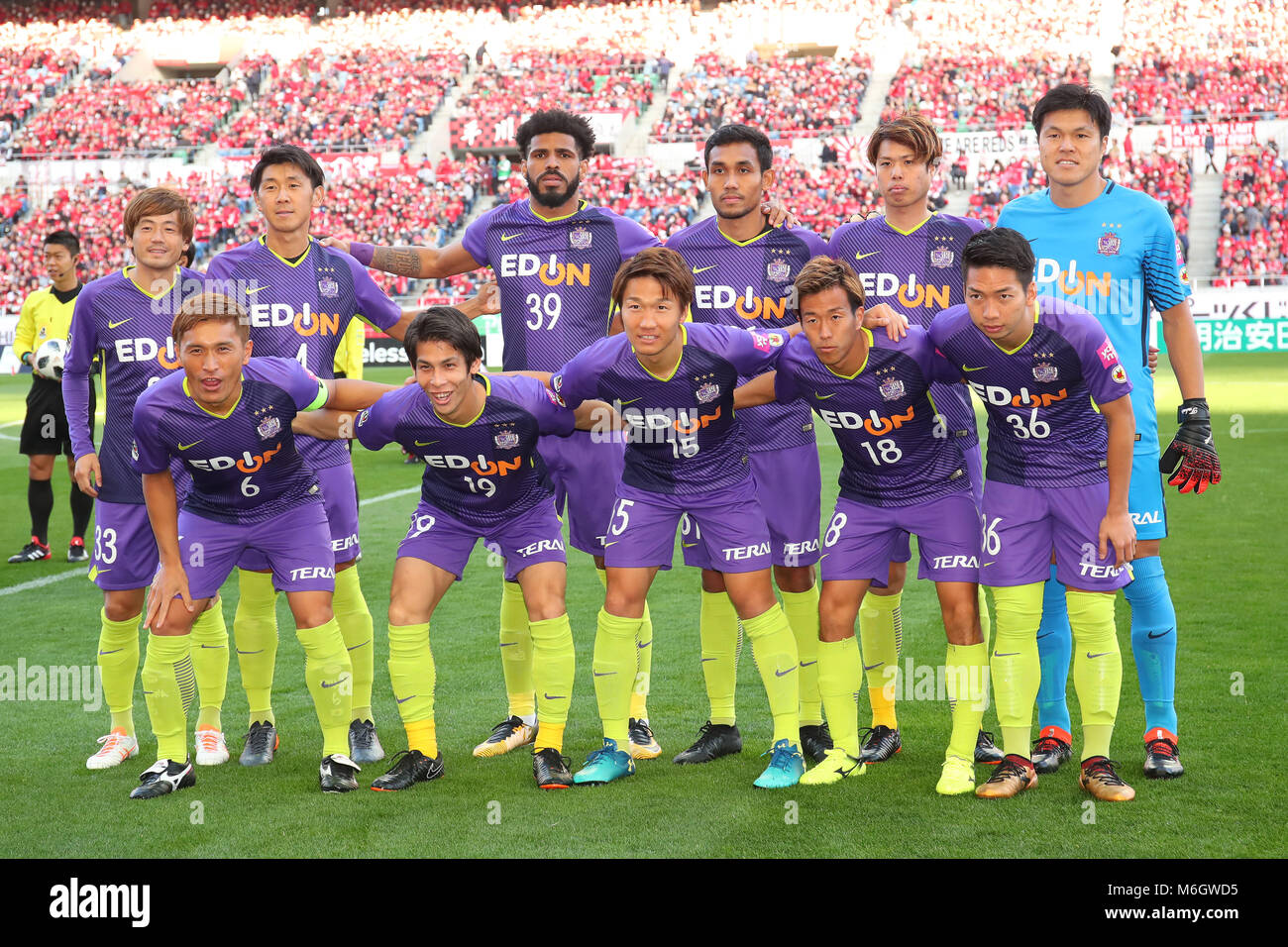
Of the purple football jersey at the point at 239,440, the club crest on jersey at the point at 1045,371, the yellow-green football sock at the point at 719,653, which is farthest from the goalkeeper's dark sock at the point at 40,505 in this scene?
the club crest on jersey at the point at 1045,371

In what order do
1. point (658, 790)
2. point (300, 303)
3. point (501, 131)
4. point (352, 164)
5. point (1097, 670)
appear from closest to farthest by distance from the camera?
point (1097, 670), point (658, 790), point (300, 303), point (352, 164), point (501, 131)

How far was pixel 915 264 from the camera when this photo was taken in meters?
5.32

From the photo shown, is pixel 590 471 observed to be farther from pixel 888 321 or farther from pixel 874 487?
pixel 888 321

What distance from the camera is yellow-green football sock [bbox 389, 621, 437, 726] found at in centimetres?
491

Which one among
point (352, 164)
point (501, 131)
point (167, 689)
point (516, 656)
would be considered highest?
point (501, 131)

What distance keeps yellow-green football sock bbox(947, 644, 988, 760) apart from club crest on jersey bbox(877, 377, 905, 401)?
0.96 meters

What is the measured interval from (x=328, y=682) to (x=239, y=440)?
99cm

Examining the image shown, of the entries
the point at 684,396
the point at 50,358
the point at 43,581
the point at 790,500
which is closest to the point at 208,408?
the point at 684,396

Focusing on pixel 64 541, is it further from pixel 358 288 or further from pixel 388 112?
pixel 388 112

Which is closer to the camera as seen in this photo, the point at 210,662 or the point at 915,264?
the point at 915,264

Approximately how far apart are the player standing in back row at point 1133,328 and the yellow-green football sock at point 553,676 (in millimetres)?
1830

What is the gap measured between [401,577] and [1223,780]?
10.3 ft

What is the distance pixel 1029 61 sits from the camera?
40.1m

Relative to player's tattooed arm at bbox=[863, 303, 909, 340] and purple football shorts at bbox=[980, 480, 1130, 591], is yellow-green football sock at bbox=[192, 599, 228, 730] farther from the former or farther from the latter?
purple football shorts at bbox=[980, 480, 1130, 591]
